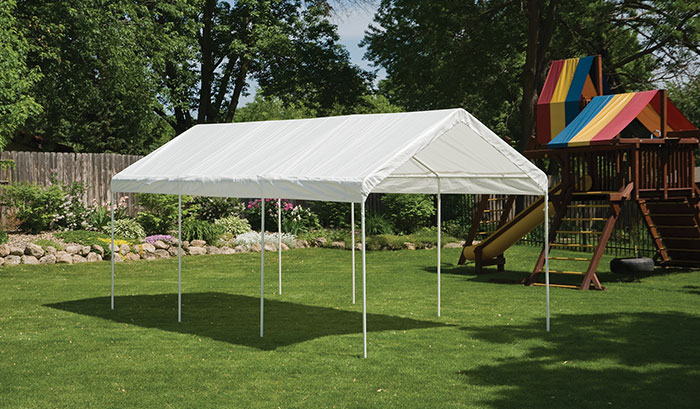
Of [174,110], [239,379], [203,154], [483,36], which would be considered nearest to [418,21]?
[483,36]

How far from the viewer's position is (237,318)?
11.2 meters

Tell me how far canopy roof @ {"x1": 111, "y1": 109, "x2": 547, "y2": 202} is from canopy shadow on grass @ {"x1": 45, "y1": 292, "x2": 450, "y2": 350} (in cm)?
178

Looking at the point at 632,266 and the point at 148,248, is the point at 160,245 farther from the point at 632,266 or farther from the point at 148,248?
the point at 632,266

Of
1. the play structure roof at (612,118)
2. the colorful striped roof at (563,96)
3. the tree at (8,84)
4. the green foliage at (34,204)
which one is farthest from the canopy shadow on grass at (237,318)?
the green foliage at (34,204)

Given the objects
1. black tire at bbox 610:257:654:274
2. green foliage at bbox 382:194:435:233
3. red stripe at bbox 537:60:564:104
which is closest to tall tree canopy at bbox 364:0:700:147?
green foliage at bbox 382:194:435:233

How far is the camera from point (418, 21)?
28.6 meters

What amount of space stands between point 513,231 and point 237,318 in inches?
288

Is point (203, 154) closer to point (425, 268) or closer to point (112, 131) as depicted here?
point (425, 268)

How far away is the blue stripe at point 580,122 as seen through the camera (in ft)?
50.0

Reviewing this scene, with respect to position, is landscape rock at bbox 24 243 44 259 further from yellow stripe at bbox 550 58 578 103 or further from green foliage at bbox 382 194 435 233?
yellow stripe at bbox 550 58 578 103

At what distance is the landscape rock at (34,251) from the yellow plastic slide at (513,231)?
9.60 metres

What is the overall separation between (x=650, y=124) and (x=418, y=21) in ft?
44.9

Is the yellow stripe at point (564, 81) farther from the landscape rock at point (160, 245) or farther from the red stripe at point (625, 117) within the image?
the landscape rock at point (160, 245)

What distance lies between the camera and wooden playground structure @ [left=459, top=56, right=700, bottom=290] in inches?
583
